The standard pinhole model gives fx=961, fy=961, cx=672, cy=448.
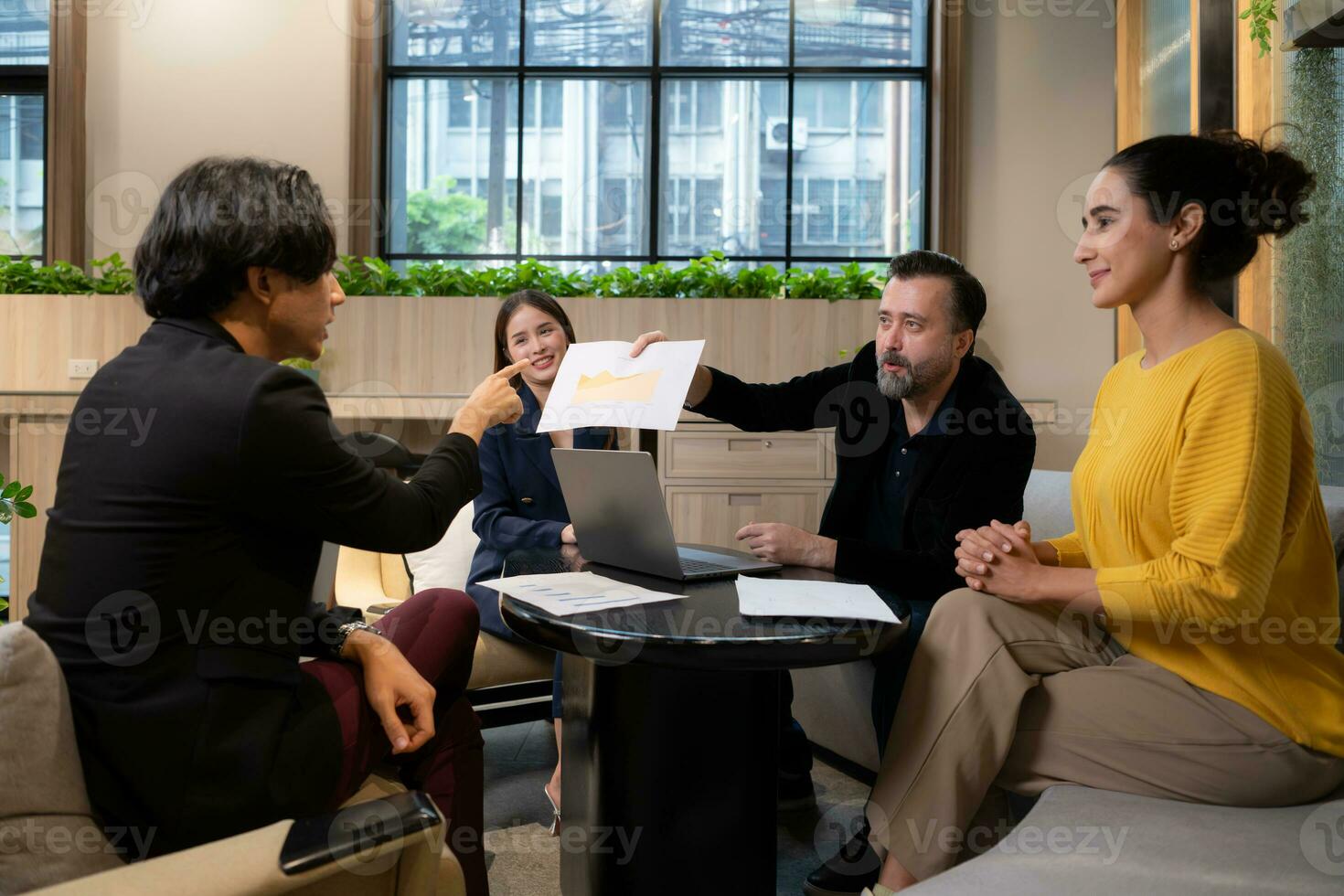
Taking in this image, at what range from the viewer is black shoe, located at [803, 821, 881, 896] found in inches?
70.7

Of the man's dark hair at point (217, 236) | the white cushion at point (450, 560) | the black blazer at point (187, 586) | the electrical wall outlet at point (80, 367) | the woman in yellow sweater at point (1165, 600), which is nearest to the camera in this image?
the black blazer at point (187, 586)

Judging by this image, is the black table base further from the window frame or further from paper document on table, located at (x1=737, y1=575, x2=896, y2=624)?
the window frame

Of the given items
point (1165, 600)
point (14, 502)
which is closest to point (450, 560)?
point (14, 502)

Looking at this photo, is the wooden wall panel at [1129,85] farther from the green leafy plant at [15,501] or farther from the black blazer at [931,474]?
the green leafy plant at [15,501]

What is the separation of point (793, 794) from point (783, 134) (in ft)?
14.4

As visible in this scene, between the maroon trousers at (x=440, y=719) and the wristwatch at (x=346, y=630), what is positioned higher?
the wristwatch at (x=346, y=630)

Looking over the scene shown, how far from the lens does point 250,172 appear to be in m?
1.26

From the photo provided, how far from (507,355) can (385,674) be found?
1.40 m

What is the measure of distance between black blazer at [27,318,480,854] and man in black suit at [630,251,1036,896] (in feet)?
2.78

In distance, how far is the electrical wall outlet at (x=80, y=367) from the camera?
14.3 feet

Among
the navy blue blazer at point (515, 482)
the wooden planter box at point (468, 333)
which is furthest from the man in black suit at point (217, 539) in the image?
the wooden planter box at point (468, 333)

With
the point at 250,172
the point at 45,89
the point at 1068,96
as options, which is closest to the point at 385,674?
the point at 250,172

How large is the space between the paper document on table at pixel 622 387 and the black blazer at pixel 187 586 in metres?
0.59

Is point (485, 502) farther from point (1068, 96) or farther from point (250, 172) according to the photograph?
point (1068, 96)
